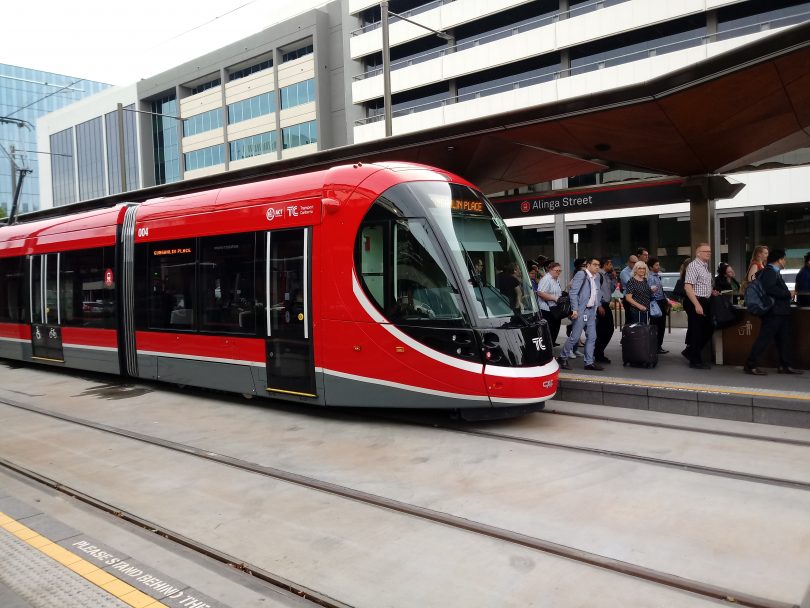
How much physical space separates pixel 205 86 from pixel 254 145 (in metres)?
10.5

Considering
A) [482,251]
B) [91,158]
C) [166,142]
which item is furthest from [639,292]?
[91,158]

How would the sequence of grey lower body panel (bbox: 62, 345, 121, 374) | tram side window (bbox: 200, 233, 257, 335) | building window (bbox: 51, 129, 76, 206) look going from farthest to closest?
building window (bbox: 51, 129, 76, 206) → grey lower body panel (bbox: 62, 345, 121, 374) → tram side window (bbox: 200, 233, 257, 335)

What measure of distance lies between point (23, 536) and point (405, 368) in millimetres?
3904

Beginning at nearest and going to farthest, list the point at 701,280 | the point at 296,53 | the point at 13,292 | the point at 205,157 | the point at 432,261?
the point at 432,261 < the point at 701,280 < the point at 13,292 < the point at 296,53 < the point at 205,157

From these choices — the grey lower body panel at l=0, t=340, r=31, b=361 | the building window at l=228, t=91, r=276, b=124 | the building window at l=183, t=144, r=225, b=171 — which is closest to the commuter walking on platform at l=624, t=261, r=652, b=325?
the grey lower body panel at l=0, t=340, r=31, b=361

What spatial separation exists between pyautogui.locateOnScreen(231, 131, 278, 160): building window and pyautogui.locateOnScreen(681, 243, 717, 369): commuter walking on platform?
42552 millimetres

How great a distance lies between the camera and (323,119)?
4578 centimetres

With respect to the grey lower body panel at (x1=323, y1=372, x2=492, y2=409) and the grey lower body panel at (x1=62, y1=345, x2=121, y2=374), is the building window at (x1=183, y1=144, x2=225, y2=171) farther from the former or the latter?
the grey lower body panel at (x1=323, y1=372, x2=492, y2=409)

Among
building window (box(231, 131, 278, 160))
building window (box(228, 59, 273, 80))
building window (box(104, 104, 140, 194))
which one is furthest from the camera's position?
building window (box(104, 104, 140, 194))

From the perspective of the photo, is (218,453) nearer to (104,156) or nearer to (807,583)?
(807,583)

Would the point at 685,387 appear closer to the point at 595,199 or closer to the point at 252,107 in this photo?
the point at 595,199

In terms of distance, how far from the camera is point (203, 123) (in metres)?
55.2

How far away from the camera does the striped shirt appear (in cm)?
931

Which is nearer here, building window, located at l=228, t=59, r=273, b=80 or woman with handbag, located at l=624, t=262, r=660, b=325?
woman with handbag, located at l=624, t=262, r=660, b=325
